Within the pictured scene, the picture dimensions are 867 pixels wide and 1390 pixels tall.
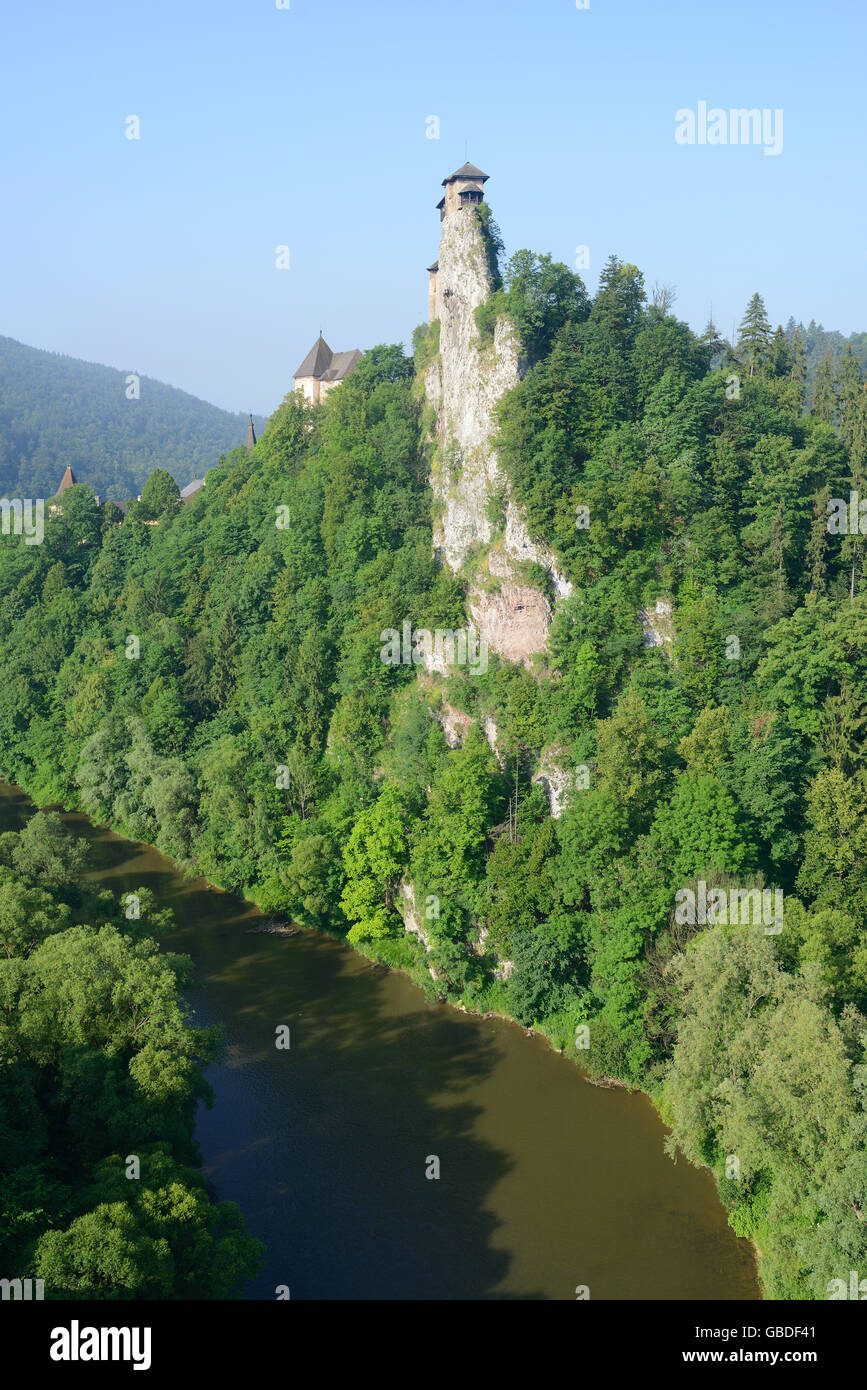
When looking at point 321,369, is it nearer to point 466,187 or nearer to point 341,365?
point 341,365

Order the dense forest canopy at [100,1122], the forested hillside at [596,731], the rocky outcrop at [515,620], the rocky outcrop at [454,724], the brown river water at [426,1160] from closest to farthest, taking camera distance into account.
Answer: the dense forest canopy at [100,1122]
the brown river water at [426,1160]
the forested hillside at [596,731]
the rocky outcrop at [515,620]
the rocky outcrop at [454,724]

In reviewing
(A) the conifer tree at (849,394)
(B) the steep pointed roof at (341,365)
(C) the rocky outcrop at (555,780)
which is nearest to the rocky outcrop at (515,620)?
(C) the rocky outcrop at (555,780)

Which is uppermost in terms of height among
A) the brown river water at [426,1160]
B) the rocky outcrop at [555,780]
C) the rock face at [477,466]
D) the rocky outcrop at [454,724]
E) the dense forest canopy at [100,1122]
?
the rock face at [477,466]

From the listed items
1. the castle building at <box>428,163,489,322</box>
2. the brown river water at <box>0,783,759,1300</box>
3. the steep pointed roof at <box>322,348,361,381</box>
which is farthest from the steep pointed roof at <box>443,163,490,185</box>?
the brown river water at <box>0,783,759,1300</box>

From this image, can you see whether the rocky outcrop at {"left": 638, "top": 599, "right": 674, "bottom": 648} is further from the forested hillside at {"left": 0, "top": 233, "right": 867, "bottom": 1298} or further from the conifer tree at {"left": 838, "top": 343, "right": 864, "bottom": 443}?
the conifer tree at {"left": 838, "top": 343, "right": 864, "bottom": 443}

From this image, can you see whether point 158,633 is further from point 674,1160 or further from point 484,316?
point 674,1160

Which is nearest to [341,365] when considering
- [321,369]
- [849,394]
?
[321,369]

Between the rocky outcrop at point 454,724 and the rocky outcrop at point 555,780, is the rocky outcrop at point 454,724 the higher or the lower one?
the higher one

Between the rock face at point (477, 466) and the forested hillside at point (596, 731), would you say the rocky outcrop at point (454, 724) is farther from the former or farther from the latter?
the rock face at point (477, 466)
